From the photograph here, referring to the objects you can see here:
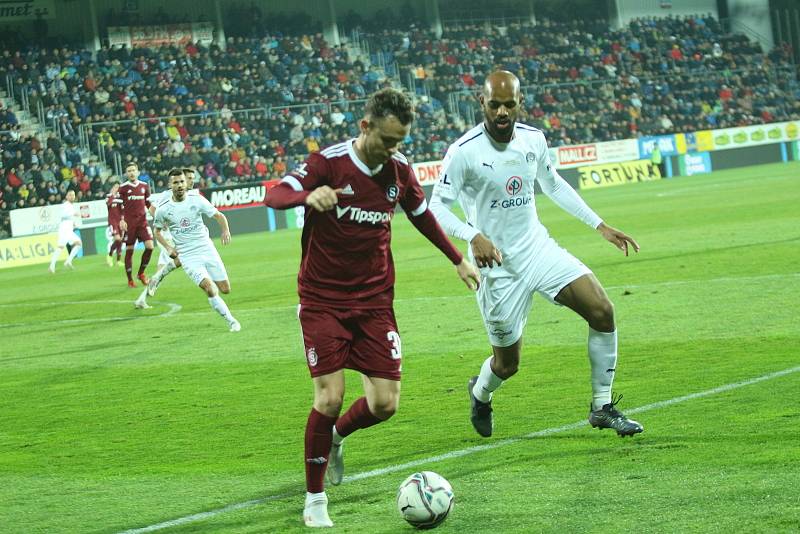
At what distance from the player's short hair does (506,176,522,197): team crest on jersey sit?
1838mm

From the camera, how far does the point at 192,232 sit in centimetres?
1614

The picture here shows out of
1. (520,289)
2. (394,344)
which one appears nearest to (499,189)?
(520,289)

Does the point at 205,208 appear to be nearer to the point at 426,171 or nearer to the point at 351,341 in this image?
the point at 351,341

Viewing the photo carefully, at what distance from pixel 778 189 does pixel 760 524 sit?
28.5 meters

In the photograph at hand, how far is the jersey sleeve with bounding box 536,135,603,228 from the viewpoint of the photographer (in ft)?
25.3

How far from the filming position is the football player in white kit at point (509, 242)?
287 inches

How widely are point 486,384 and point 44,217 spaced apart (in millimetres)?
29413

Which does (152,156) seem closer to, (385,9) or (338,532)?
(385,9)

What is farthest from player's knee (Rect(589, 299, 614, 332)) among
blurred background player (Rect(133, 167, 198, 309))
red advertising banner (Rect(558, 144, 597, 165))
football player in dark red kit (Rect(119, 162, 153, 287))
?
red advertising banner (Rect(558, 144, 597, 165))

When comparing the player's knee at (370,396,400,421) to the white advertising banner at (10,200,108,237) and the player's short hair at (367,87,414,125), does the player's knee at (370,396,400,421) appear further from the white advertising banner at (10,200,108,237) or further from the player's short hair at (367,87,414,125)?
the white advertising banner at (10,200,108,237)

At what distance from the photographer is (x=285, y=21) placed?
50.2m

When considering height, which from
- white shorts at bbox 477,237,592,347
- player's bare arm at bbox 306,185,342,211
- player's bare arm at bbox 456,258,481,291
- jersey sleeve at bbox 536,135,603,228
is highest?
player's bare arm at bbox 306,185,342,211

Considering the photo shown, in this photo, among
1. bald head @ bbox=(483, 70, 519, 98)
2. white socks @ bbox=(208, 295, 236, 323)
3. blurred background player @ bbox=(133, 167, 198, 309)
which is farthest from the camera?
blurred background player @ bbox=(133, 167, 198, 309)

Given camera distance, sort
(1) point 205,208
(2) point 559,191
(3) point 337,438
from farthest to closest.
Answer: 1. (1) point 205,208
2. (2) point 559,191
3. (3) point 337,438
